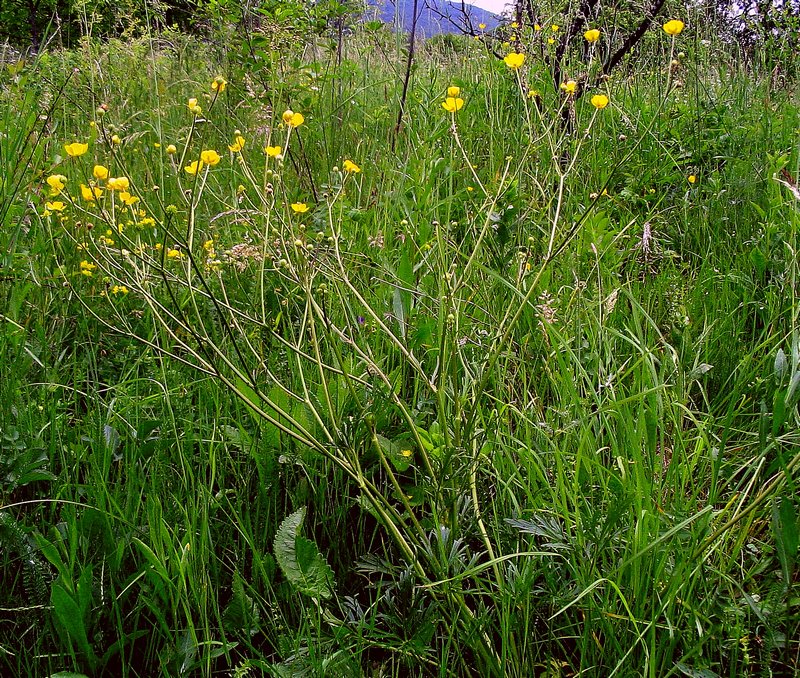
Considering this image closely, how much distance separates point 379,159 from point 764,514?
2.17 meters

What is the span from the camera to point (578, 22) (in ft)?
10.7

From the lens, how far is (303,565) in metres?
1.00

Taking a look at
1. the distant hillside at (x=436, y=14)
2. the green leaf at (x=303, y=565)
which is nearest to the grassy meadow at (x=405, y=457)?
the green leaf at (x=303, y=565)

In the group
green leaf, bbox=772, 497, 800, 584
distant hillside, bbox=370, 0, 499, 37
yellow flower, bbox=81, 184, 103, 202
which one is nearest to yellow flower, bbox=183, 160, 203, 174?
yellow flower, bbox=81, 184, 103, 202

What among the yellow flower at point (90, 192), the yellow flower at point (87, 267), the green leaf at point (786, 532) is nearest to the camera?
the green leaf at point (786, 532)

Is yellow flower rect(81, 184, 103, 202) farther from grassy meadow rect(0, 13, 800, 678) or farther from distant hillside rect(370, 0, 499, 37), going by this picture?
distant hillside rect(370, 0, 499, 37)

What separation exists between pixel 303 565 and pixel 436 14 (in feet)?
9.98

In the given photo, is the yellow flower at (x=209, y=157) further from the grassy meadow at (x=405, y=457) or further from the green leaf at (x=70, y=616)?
the green leaf at (x=70, y=616)

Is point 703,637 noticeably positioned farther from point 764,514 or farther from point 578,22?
point 578,22

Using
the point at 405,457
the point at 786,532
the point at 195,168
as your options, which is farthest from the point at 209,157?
the point at 786,532

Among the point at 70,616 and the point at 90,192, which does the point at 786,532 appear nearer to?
→ the point at 70,616

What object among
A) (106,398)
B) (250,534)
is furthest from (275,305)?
(250,534)

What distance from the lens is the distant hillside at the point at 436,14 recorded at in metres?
3.03

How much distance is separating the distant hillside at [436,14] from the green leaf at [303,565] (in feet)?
8.13
